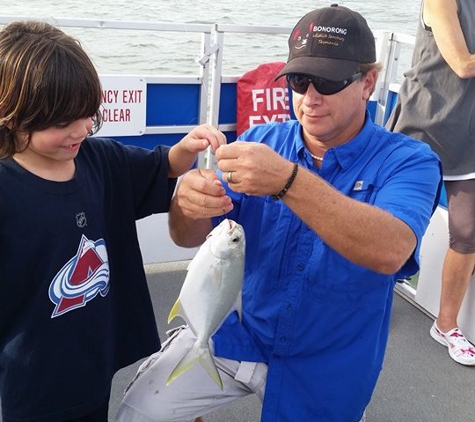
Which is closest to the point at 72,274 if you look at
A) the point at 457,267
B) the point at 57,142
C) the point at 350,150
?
the point at 57,142

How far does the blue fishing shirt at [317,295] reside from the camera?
1995 millimetres

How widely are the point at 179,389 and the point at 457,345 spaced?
195cm

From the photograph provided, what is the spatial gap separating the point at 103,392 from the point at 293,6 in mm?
12220

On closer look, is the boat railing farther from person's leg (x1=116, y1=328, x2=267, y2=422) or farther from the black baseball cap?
person's leg (x1=116, y1=328, x2=267, y2=422)

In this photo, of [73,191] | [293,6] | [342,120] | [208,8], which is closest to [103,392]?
[73,191]

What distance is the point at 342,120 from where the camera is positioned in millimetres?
2016

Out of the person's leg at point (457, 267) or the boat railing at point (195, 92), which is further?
the boat railing at point (195, 92)

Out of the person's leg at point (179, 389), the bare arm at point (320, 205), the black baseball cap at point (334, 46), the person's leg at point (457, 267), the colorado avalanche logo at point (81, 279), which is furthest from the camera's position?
the person's leg at point (457, 267)

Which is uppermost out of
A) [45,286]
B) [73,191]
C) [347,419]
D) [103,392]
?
[73,191]

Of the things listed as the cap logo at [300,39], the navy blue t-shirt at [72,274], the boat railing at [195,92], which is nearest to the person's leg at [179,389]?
the navy blue t-shirt at [72,274]

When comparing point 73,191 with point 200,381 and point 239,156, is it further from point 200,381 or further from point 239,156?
point 200,381

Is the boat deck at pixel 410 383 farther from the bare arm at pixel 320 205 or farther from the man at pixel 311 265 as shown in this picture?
the bare arm at pixel 320 205

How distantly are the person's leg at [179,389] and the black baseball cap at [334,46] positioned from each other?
106 centimetres

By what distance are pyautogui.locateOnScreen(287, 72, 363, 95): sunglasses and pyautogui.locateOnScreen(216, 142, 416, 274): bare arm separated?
45 cm
